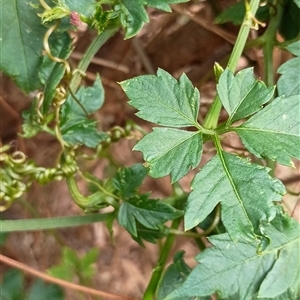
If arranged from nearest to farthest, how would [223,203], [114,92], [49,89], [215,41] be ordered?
[223,203] → [49,89] → [215,41] → [114,92]

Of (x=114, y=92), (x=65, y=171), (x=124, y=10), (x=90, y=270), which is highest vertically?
(x=124, y=10)

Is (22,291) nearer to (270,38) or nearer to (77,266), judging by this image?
(77,266)

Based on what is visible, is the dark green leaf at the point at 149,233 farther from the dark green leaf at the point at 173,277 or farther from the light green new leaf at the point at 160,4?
the light green new leaf at the point at 160,4

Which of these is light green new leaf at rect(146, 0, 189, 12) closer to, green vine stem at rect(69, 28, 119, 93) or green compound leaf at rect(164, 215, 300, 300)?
green vine stem at rect(69, 28, 119, 93)

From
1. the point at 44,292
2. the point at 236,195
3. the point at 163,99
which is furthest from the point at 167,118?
the point at 44,292

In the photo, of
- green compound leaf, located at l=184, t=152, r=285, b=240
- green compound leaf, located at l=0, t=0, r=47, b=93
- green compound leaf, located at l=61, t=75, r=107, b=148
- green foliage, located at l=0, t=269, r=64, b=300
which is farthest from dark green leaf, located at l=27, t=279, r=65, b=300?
green compound leaf, located at l=184, t=152, r=285, b=240

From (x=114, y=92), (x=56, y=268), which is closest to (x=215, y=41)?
(x=114, y=92)

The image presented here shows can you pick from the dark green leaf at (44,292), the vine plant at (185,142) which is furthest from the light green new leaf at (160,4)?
the dark green leaf at (44,292)

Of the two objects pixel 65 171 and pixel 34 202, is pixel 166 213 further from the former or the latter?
pixel 34 202
